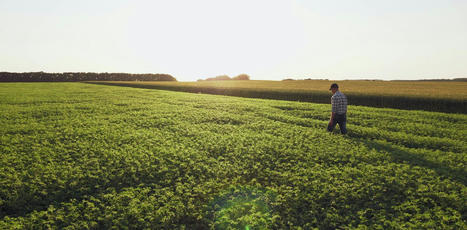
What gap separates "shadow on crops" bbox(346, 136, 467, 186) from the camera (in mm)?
9981

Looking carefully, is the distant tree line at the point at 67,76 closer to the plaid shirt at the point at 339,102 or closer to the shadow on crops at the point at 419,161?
the plaid shirt at the point at 339,102

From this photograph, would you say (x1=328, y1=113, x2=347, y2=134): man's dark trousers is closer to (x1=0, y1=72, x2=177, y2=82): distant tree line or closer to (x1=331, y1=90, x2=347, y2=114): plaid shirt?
(x1=331, y1=90, x2=347, y2=114): plaid shirt

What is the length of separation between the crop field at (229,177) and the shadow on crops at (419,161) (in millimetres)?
53

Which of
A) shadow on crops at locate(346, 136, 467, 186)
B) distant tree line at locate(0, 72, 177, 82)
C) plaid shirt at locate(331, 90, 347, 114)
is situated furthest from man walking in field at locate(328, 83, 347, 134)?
distant tree line at locate(0, 72, 177, 82)

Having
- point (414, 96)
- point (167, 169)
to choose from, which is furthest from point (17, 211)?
point (414, 96)

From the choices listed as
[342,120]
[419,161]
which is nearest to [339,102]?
[342,120]

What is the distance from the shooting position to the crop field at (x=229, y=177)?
24.6 feet

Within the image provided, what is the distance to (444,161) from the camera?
11.5m

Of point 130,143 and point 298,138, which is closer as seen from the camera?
point 130,143

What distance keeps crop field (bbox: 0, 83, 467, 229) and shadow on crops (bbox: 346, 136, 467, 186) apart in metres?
0.05

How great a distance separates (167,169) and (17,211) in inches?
188

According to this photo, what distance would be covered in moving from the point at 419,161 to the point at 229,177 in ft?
28.3

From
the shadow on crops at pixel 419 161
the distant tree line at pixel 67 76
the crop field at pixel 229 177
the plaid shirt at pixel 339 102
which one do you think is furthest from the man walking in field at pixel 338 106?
the distant tree line at pixel 67 76

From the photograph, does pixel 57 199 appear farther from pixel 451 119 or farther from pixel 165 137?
pixel 451 119
